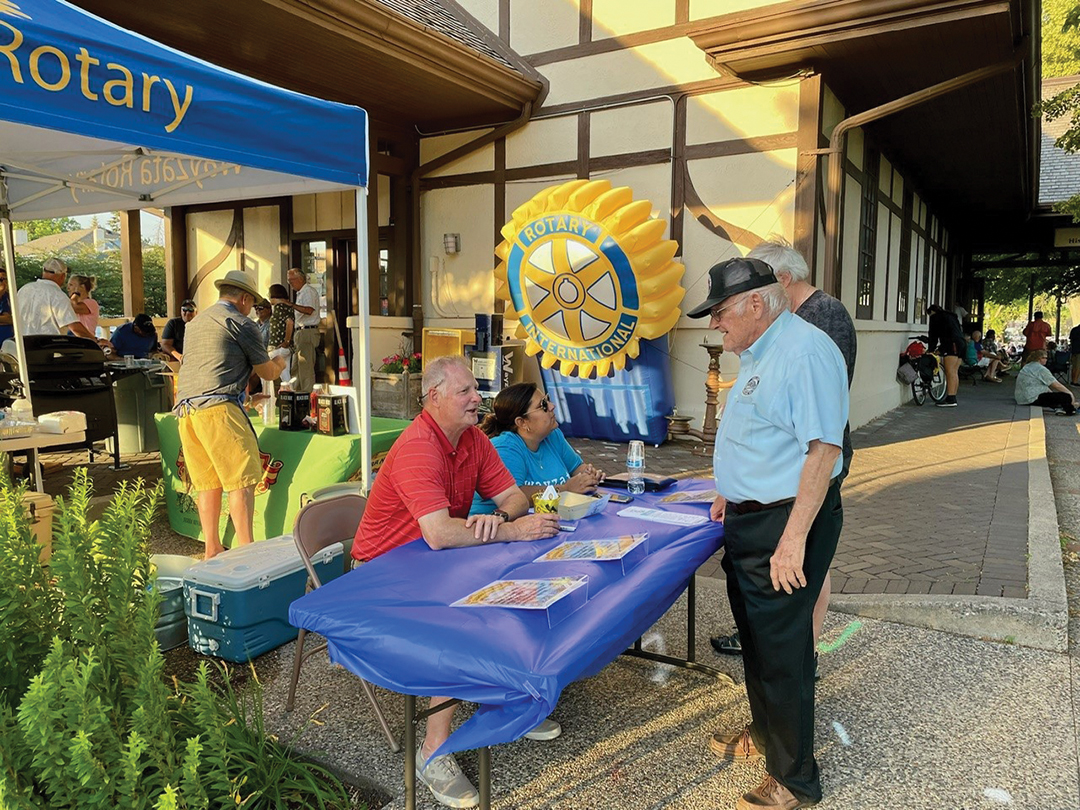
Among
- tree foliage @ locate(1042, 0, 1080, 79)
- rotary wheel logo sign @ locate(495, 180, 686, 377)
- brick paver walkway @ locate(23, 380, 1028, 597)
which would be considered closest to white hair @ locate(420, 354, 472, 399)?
brick paver walkway @ locate(23, 380, 1028, 597)

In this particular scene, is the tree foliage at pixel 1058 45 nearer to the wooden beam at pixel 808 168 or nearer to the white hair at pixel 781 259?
the wooden beam at pixel 808 168

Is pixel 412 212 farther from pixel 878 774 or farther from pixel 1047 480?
pixel 878 774

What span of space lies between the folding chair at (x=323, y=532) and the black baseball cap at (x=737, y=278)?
1.59m

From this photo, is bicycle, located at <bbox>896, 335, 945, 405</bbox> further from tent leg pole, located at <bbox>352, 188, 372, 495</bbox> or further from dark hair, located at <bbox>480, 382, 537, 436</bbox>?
dark hair, located at <bbox>480, 382, 537, 436</bbox>

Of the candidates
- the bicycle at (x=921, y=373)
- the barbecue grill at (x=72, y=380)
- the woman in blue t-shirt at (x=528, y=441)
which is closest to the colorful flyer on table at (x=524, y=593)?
the woman in blue t-shirt at (x=528, y=441)

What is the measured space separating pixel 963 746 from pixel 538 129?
7952mm

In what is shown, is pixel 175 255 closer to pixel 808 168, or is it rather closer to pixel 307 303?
pixel 307 303

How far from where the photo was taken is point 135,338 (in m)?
8.67

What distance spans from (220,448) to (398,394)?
198 inches

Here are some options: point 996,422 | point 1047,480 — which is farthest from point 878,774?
point 996,422

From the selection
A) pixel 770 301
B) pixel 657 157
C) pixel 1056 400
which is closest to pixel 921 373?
pixel 1056 400

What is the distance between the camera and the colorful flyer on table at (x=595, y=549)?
2309mm

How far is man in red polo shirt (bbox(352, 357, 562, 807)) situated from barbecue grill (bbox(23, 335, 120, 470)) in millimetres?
4449

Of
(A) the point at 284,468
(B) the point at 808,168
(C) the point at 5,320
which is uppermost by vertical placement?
(B) the point at 808,168
